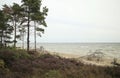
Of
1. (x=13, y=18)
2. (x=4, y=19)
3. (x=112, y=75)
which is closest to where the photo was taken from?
(x=112, y=75)

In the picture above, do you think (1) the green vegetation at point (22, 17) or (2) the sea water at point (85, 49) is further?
(2) the sea water at point (85, 49)

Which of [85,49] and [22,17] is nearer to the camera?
[22,17]

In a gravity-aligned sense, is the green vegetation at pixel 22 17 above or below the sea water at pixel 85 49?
above

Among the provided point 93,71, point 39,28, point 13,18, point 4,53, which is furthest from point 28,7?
point 93,71

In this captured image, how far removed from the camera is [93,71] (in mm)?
10883

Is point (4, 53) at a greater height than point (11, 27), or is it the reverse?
point (11, 27)

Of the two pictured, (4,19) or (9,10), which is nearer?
(4,19)

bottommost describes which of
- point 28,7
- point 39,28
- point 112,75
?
point 112,75

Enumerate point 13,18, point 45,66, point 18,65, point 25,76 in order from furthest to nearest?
point 13,18 < point 45,66 < point 18,65 < point 25,76

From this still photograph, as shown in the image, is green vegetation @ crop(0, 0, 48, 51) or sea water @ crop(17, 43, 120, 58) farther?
sea water @ crop(17, 43, 120, 58)

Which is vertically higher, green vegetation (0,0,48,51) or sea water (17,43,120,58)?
green vegetation (0,0,48,51)

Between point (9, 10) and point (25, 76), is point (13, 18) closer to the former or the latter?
point (9, 10)

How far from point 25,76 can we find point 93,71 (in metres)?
3.97

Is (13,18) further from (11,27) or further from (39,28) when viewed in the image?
(39,28)
